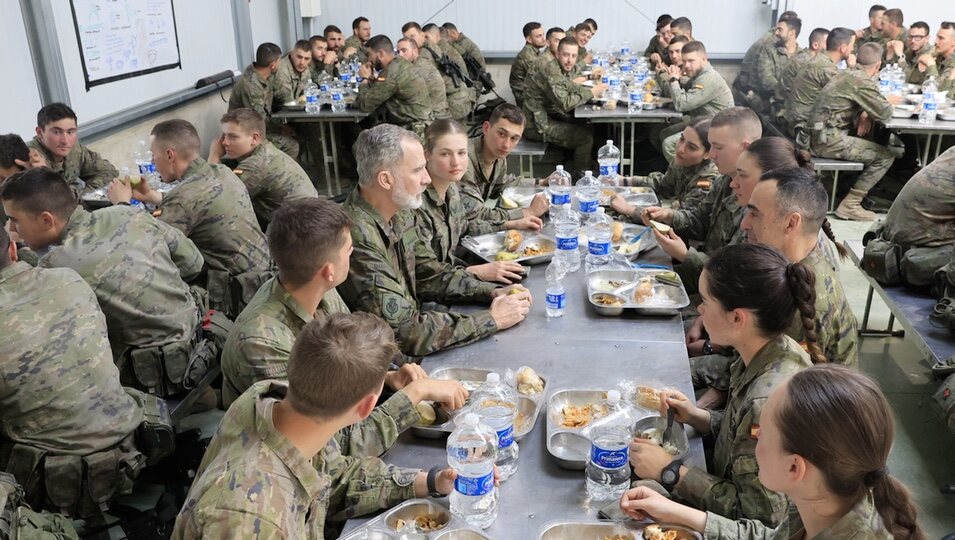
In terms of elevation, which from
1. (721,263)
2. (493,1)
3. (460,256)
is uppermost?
(493,1)

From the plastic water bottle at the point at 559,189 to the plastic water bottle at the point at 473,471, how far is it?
259 cm

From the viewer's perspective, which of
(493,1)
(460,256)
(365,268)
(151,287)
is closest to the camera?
(365,268)

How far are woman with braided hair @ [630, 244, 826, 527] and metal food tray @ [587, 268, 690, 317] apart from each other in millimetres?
821

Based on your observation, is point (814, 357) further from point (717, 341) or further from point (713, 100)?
point (713, 100)

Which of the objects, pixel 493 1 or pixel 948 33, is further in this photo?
pixel 493 1

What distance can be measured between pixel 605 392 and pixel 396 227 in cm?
144

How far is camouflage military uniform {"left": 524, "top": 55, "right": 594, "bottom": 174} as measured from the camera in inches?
322

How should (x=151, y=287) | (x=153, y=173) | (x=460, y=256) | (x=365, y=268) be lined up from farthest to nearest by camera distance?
1. (x=153, y=173)
2. (x=460, y=256)
3. (x=151, y=287)
4. (x=365, y=268)

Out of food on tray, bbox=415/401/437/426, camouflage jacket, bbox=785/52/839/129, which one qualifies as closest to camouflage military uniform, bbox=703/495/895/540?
food on tray, bbox=415/401/437/426

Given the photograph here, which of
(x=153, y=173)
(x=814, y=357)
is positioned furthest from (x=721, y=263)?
(x=153, y=173)

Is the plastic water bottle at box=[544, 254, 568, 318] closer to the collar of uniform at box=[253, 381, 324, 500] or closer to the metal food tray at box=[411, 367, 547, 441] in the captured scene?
the metal food tray at box=[411, 367, 547, 441]

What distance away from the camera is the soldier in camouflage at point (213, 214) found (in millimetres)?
4270

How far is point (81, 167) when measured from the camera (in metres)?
5.56

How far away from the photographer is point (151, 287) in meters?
3.39
